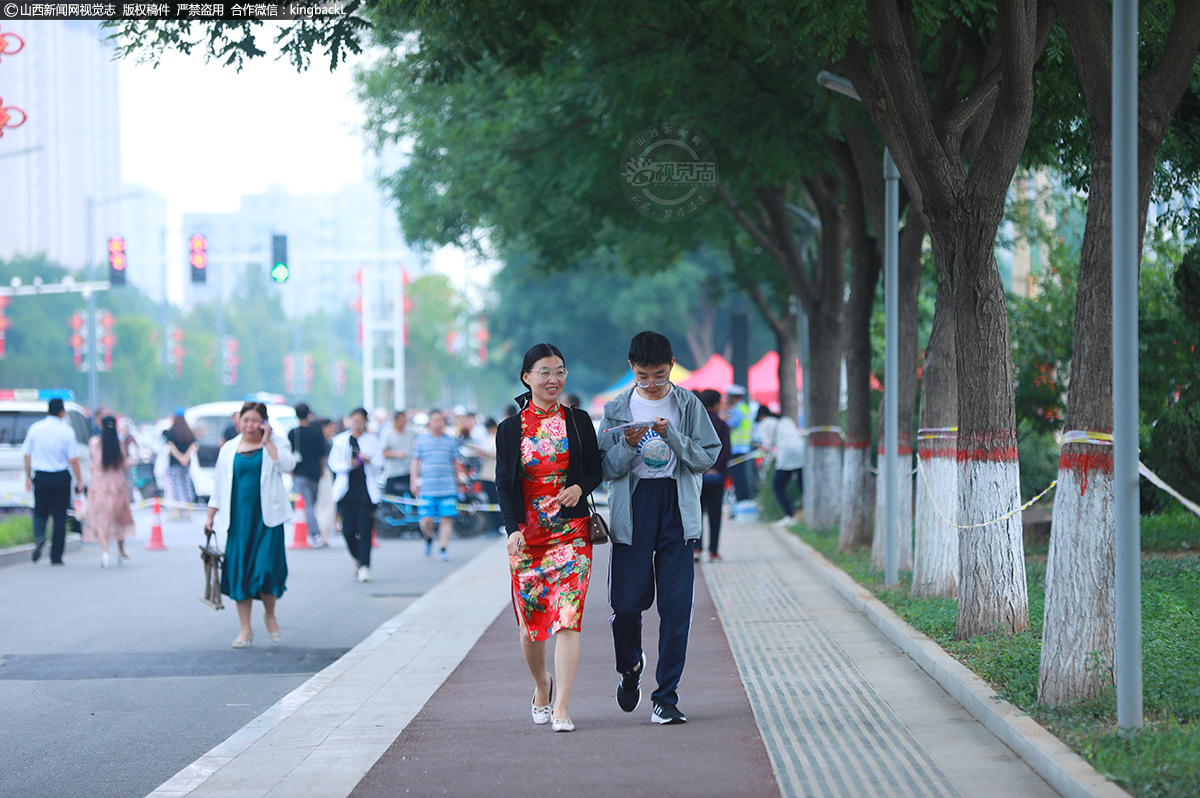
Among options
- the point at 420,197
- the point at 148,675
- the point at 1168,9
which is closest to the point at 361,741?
the point at 148,675

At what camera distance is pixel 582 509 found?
6.64m

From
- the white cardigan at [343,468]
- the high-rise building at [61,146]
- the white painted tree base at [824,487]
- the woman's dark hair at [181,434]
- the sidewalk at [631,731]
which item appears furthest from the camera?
the high-rise building at [61,146]

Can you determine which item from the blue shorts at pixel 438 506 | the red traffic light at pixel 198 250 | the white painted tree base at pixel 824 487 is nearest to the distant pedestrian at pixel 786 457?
the white painted tree base at pixel 824 487

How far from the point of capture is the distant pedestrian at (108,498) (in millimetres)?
16656

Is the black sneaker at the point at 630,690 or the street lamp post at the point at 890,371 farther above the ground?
the street lamp post at the point at 890,371

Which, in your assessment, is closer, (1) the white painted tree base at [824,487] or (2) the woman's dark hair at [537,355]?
(2) the woman's dark hair at [537,355]

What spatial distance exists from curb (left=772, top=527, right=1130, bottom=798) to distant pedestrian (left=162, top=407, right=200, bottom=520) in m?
16.2

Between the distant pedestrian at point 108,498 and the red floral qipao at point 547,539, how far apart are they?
1140cm

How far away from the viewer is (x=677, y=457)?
22.2ft

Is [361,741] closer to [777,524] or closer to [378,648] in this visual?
[378,648]

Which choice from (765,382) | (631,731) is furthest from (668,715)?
(765,382)

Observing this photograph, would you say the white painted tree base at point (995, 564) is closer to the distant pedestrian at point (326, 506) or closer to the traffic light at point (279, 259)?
the distant pedestrian at point (326, 506)

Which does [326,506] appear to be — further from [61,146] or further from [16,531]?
[61,146]

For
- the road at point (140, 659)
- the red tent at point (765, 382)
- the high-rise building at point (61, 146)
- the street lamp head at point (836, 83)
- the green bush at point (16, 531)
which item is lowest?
the road at point (140, 659)
